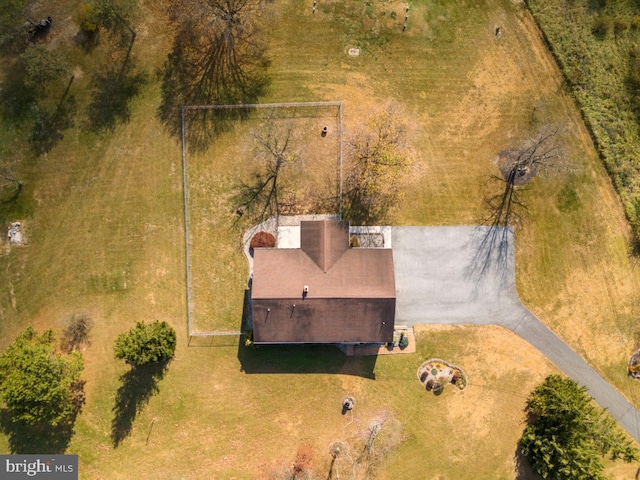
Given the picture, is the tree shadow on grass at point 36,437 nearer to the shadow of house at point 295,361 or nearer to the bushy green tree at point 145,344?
the bushy green tree at point 145,344

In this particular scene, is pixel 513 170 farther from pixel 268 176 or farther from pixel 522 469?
pixel 522 469

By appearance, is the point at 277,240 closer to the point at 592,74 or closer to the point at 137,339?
the point at 137,339

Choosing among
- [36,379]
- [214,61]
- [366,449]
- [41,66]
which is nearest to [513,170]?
[366,449]

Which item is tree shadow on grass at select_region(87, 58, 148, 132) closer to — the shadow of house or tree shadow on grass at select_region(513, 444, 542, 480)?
the shadow of house

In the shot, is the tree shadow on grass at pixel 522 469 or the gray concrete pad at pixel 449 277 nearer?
the tree shadow on grass at pixel 522 469

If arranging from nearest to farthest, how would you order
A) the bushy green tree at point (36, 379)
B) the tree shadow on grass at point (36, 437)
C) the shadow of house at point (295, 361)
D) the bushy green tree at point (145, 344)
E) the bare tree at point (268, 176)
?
the bushy green tree at point (36, 379) → the bushy green tree at point (145, 344) → the tree shadow on grass at point (36, 437) → the shadow of house at point (295, 361) → the bare tree at point (268, 176)

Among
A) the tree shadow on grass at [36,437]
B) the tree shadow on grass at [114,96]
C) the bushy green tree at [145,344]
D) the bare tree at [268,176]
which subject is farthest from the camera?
the tree shadow on grass at [114,96]

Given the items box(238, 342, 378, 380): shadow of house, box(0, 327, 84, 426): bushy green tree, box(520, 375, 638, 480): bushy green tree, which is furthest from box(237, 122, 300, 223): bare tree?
box(520, 375, 638, 480): bushy green tree

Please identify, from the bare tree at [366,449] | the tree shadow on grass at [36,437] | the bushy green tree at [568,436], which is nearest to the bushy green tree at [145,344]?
the tree shadow on grass at [36,437]
